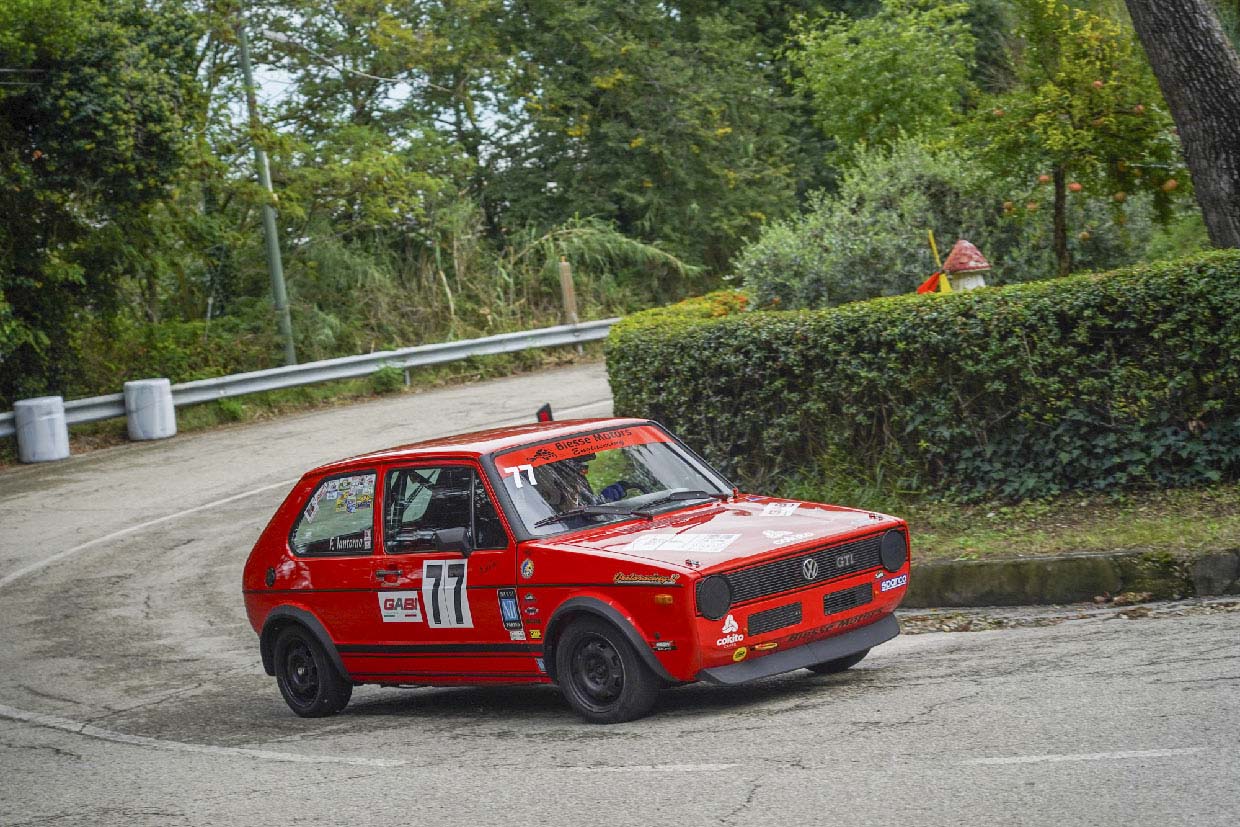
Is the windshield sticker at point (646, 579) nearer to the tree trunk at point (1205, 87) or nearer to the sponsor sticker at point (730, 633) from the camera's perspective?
the sponsor sticker at point (730, 633)

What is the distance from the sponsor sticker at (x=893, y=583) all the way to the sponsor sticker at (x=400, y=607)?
103 inches

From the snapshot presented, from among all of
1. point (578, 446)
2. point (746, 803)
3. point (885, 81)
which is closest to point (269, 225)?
point (885, 81)

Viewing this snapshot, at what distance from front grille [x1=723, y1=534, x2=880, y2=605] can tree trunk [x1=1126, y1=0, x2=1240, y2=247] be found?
6.35 m

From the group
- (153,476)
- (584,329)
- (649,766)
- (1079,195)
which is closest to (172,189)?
(153,476)

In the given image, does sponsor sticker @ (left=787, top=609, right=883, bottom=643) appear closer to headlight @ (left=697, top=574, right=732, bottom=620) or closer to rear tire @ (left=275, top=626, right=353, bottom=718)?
headlight @ (left=697, top=574, right=732, bottom=620)

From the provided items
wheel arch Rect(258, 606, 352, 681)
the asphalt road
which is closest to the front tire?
the asphalt road

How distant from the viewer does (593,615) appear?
7.42 m

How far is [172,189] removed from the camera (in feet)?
77.6

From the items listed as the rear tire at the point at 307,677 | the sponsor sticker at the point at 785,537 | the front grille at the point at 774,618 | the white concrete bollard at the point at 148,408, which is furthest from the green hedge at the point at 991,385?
the white concrete bollard at the point at 148,408

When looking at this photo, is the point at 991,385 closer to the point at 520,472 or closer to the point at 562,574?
the point at 520,472

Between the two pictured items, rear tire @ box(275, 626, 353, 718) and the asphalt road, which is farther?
rear tire @ box(275, 626, 353, 718)

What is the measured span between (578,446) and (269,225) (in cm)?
1944

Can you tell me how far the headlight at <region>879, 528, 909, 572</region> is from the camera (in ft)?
25.9

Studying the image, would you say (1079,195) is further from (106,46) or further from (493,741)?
(106,46)
